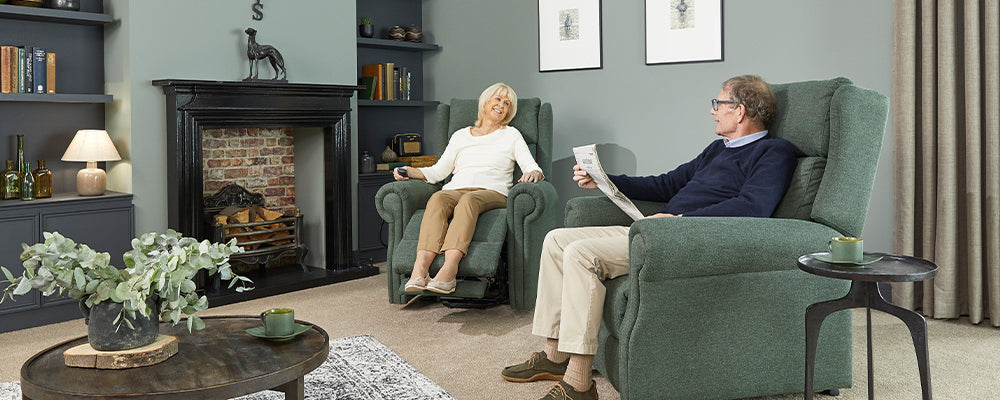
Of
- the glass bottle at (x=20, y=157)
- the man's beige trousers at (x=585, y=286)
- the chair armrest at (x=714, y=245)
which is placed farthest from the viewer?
the glass bottle at (x=20, y=157)

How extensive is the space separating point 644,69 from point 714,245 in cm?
243

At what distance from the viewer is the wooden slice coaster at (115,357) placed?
1.85 m

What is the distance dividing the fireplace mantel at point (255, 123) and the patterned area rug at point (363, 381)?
4.90 ft

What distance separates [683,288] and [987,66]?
6.79 ft

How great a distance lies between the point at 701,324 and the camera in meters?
2.31

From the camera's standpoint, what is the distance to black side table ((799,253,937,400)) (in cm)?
192

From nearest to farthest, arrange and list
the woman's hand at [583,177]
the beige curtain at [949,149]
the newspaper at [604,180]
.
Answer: the newspaper at [604,180] → the woman's hand at [583,177] → the beige curtain at [949,149]

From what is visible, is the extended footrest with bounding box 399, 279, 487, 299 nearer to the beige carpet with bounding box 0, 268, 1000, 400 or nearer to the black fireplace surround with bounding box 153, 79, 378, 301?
the beige carpet with bounding box 0, 268, 1000, 400

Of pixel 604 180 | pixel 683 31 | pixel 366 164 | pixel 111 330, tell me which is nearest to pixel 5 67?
pixel 366 164

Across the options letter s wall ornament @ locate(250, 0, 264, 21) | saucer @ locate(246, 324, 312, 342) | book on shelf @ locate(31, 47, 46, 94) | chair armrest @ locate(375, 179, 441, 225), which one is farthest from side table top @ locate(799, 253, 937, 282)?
book on shelf @ locate(31, 47, 46, 94)

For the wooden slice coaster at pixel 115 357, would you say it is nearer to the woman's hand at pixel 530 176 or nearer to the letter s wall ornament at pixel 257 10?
the woman's hand at pixel 530 176

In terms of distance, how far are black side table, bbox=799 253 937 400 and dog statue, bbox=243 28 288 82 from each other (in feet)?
10.5

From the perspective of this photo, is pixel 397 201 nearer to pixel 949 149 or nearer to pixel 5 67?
pixel 5 67

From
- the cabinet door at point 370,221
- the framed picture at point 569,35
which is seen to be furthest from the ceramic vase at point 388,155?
the framed picture at point 569,35
